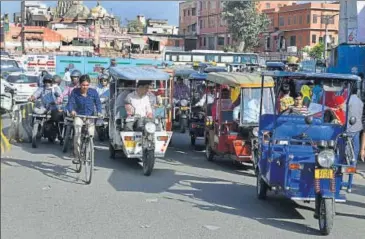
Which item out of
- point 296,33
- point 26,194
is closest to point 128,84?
point 26,194

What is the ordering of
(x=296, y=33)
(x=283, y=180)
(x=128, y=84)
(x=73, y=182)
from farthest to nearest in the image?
1. (x=296, y=33)
2. (x=128, y=84)
3. (x=73, y=182)
4. (x=283, y=180)

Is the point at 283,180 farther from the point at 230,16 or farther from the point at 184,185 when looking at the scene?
the point at 230,16

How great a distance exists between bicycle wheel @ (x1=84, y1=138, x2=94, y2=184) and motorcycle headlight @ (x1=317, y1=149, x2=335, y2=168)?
393 centimetres

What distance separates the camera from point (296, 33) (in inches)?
2798

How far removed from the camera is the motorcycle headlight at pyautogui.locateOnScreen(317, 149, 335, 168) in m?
6.91

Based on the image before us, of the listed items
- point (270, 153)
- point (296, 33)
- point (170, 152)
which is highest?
point (296, 33)

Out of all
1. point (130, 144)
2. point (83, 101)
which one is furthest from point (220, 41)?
point (83, 101)

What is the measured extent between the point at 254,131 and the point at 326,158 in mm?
4426

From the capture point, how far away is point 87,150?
9.64 m

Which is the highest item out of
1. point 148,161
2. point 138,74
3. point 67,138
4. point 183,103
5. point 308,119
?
point 138,74

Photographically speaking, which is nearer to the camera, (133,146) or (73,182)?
(73,182)

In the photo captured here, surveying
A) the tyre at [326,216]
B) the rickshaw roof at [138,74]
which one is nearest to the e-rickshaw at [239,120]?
the rickshaw roof at [138,74]

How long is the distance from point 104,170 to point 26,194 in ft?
8.56

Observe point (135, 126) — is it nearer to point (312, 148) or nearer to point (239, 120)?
point (239, 120)
